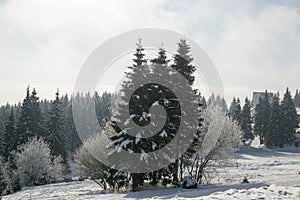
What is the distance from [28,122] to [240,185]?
41.1 meters

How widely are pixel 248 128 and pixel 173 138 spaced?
65.7m

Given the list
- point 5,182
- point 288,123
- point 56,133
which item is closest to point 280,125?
point 288,123

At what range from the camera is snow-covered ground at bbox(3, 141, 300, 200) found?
1482 cm

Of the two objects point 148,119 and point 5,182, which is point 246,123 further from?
point 148,119

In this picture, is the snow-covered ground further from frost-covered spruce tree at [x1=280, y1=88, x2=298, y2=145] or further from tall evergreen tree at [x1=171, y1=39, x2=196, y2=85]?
tall evergreen tree at [x1=171, y1=39, x2=196, y2=85]

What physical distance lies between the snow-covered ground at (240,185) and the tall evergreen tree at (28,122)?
1441 cm

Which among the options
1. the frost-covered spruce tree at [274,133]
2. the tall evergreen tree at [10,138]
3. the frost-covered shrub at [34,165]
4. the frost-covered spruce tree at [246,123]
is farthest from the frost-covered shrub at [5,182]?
the frost-covered spruce tree at [246,123]

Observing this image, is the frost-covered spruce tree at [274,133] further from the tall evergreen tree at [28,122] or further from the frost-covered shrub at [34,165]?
the frost-covered shrub at [34,165]

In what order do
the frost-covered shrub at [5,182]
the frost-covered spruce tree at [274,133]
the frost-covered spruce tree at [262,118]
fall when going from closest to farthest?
1. the frost-covered shrub at [5,182]
2. the frost-covered spruce tree at [274,133]
3. the frost-covered spruce tree at [262,118]

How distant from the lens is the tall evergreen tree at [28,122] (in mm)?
56953

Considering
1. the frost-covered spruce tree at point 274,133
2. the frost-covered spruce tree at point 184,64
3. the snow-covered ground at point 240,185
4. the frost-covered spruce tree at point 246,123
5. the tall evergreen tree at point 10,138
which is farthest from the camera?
the frost-covered spruce tree at point 246,123

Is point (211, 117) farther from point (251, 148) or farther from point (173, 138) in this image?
point (251, 148)

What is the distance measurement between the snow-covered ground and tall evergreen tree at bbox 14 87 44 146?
14.4 metres

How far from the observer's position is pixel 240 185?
87.4 ft
